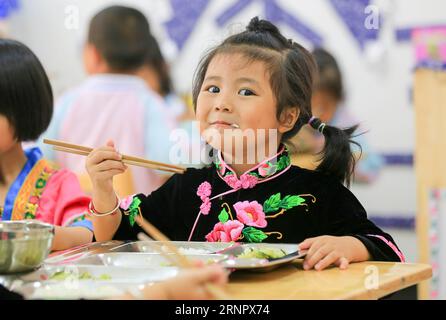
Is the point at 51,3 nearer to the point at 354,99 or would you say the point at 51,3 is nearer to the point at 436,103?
the point at 354,99

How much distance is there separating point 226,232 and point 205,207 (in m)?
0.09

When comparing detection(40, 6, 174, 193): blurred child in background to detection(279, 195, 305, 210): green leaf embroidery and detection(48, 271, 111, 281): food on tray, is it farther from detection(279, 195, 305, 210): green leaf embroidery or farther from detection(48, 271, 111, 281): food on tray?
detection(48, 271, 111, 281): food on tray

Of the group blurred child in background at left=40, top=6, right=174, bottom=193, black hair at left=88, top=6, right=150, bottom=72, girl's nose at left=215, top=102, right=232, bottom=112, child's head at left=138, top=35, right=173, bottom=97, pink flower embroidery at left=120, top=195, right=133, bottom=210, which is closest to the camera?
girl's nose at left=215, top=102, right=232, bottom=112

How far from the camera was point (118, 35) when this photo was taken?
3.14 meters

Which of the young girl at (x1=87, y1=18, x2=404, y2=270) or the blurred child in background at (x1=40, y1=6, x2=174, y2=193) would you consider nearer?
the young girl at (x1=87, y1=18, x2=404, y2=270)

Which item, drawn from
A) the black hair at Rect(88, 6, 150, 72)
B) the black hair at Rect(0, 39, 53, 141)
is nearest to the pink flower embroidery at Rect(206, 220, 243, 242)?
the black hair at Rect(0, 39, 53, 141)

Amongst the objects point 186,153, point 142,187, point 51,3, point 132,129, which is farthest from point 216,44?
point 51,3

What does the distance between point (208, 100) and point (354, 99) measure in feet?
7.59

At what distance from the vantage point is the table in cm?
95

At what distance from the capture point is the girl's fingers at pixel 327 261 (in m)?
1.12

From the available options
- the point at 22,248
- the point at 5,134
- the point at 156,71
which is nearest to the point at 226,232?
the point at 22,248

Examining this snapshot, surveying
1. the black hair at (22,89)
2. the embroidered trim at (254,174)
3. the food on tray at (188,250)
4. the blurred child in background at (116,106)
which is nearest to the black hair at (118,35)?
the blurred child in background at (116,106)

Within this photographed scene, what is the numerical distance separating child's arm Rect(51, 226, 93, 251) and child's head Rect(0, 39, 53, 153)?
0.28m

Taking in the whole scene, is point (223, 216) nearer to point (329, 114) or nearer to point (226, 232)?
point (226, 232)
